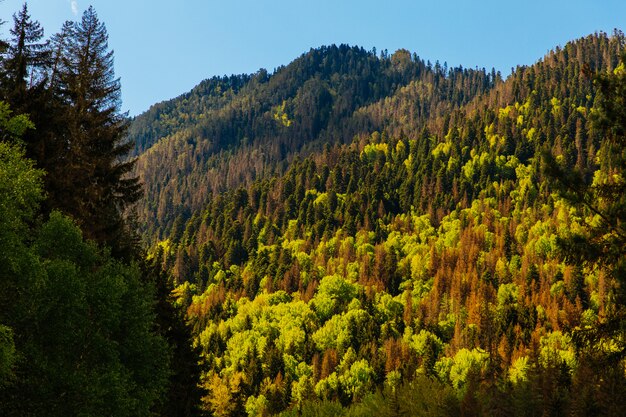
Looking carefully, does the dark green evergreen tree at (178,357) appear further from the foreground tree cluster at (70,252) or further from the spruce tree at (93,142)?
the spruce tree at (93,142)

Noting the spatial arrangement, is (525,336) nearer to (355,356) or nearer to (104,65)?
(355,356)

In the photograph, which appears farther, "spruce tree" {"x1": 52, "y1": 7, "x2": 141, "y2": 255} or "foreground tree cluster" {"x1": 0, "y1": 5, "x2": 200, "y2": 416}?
"spruce tree" {"x1": 52, "y1": 7, "x2": 141, "y2": 255}

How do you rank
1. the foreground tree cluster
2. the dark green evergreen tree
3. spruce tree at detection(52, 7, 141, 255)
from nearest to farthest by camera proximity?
the foreground tree cluster < spruce tree at detection(52, 7, 141, 255) < the dark green evergreen tree

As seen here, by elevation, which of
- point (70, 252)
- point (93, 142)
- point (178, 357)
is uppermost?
point (93, 142)

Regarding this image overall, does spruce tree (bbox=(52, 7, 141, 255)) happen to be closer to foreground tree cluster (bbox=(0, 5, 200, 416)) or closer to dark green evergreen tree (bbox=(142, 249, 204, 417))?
foreground tree cluster (bbox=(0, 5, 200, 416))

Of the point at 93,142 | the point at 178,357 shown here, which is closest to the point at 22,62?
the point at 93,142

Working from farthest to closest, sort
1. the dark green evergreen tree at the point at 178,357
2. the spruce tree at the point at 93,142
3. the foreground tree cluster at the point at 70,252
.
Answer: the dark green evergreen tree at the point at 178,357
the spruce tree at the point at 93,142
the foreground tree cluster at the point at 70,252

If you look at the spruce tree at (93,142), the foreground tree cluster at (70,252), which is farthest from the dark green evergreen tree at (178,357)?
the spruce tree at (93,142)

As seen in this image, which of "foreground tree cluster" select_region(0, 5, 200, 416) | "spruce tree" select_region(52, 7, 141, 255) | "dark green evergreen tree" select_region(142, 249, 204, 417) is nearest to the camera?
"foreground tree cluster" select_region(0, 5, 200, 416)

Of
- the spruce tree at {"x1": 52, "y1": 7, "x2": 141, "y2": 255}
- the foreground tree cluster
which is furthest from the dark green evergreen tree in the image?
the spruce tree at {"x1": 52, "y1": 7, "x2": 141, "y2": 255}

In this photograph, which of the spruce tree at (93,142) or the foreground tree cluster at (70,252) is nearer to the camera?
the foreground tree cluster at (70,252)

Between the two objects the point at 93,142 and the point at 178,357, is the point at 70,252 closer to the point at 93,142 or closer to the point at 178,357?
the point at 93,142

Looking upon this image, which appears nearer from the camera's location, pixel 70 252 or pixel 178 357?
pixel 70 252

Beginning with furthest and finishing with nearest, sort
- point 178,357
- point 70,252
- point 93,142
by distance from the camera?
point 178,357 < point 93,142 < point 70,252
